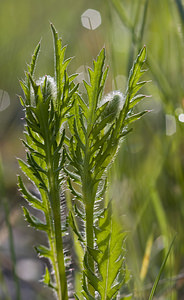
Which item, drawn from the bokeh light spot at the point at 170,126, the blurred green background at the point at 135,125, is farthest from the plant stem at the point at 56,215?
the bokeh light spot at the point at 170,126

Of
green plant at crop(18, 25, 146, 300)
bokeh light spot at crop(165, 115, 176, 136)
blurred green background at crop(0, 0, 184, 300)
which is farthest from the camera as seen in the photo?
bokeh light spot at crop(165, 115, 176, 136)

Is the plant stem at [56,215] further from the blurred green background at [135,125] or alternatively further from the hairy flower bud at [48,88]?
the blurred green background at [135,125]

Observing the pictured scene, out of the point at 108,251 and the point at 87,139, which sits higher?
the point at 87,139

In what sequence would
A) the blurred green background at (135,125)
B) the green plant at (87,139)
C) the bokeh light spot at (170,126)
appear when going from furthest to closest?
the bokeh light spot at (170,126)
the blurred green background at (135,125)
the green plant at (87,139)

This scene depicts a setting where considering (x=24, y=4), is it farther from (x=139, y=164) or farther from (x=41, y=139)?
(x=41, y=139)

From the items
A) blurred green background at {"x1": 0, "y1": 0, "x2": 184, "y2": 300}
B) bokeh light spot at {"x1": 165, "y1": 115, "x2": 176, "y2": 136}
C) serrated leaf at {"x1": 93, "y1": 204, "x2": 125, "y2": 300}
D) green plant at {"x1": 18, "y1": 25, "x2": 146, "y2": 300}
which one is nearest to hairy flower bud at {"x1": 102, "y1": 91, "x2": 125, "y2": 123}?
green plant at {"x1": 18, "y1": 25, "x2": 146, "y2": 300}

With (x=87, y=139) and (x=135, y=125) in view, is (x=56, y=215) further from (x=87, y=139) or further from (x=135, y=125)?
(x=135, y=125)

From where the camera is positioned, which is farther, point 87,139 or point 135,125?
point 135,125

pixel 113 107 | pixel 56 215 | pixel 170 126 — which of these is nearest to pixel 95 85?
pixel 113 107

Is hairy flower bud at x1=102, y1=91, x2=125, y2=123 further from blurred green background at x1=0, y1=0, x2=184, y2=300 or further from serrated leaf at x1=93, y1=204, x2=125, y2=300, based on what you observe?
blurred green background at x1=0, y1=0, x2=184, y2=300
